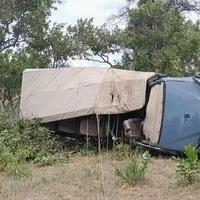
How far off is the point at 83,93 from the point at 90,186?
376 centimetres

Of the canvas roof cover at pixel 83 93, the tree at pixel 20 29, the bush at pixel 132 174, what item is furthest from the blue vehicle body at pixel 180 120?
the tree at pixel 20 29

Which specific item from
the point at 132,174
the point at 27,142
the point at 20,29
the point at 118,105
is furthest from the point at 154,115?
the point at 20,29

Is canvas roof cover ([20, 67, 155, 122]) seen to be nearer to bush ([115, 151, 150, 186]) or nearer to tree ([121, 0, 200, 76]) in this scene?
bush ([115, 151, 150, 186])

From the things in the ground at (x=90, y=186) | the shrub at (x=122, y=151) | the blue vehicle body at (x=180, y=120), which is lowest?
the ground at (x=90, y=186)

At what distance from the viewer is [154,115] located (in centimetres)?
994

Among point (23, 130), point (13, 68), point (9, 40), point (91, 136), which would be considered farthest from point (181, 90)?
point (9, 40)

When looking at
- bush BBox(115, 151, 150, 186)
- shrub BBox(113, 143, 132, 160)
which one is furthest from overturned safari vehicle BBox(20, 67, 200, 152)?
bush BBox(115, 151, 150, 186)

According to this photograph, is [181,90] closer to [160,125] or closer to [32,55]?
[160,125]

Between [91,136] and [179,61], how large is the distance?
6183 millimetres

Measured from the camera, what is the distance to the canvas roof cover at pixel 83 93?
10422mm

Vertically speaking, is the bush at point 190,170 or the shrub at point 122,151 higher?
the bush at point 190,170

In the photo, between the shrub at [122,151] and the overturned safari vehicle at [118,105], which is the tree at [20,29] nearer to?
the overturned safari vehicle at [118,105]

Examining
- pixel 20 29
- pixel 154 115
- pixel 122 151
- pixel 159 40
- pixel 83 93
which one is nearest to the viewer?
pixel 122 151

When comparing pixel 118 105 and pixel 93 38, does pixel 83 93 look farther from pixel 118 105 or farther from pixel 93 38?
pixel 93 38
